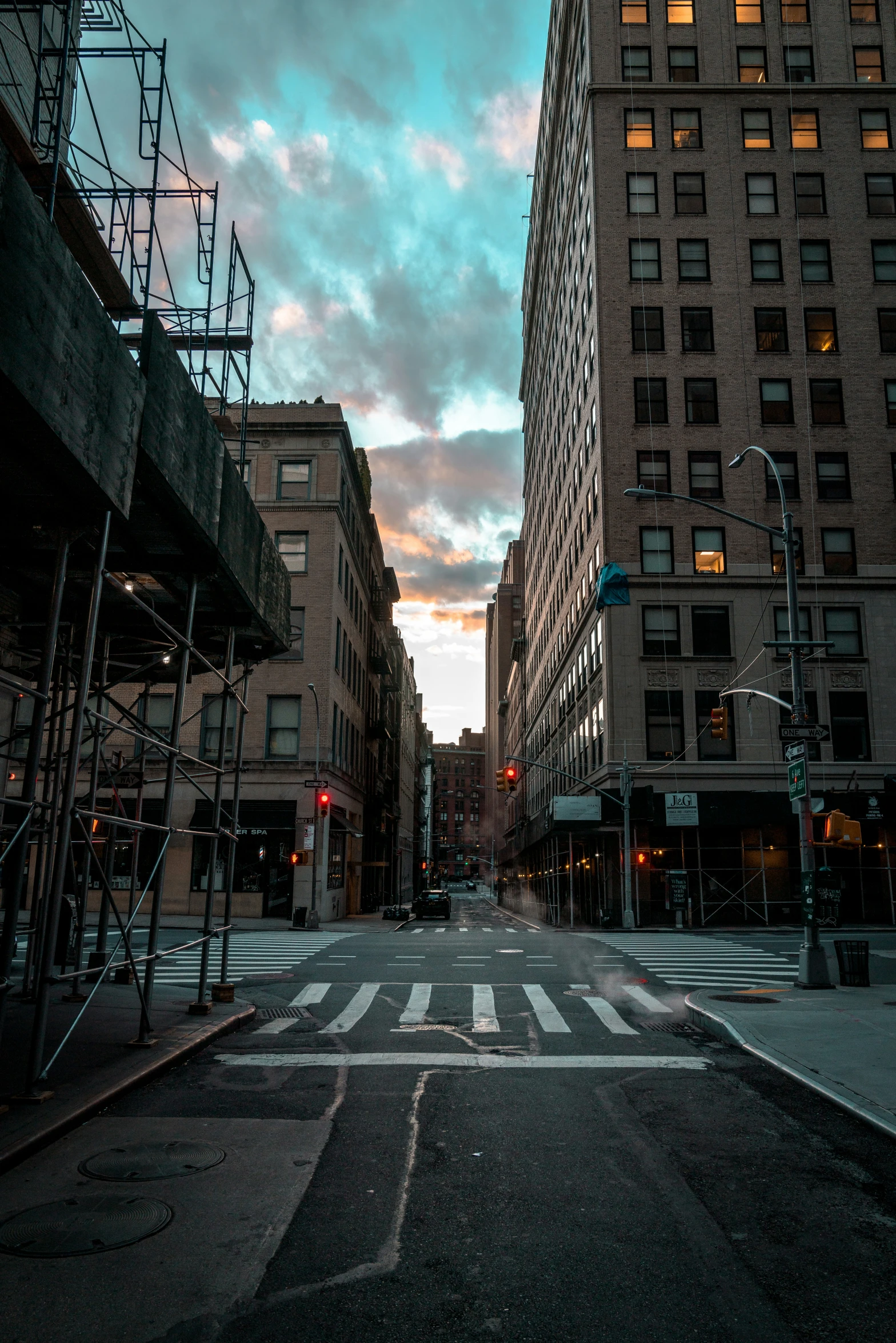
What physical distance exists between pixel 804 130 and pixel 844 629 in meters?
26.2

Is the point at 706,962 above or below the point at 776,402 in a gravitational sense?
below

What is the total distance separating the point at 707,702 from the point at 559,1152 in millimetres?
35326

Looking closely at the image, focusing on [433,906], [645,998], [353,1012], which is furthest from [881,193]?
[353,1012]

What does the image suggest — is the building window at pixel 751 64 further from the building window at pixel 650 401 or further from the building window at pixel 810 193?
the building window at pixel 650 401

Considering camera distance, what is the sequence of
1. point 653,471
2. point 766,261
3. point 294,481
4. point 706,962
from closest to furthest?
point 706,962 < point 653,471 < point 294,481 < point 766,261

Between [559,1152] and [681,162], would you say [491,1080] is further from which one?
[681,162]

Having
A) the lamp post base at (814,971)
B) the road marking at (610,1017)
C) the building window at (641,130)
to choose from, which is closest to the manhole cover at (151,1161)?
the road marking at (610,1017)

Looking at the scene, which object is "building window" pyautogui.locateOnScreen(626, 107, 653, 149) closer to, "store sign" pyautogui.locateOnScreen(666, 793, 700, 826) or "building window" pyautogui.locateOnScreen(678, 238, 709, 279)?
"building window" pyautogui.locateOnScreen(678, 238, 709, 279)

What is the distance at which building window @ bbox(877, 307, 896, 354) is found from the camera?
44.3m

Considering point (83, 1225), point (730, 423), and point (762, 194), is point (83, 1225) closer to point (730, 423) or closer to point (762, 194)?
point (730, 423)

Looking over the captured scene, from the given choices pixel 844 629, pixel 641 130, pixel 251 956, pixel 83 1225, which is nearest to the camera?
pixel 83 1225

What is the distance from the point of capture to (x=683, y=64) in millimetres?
48000

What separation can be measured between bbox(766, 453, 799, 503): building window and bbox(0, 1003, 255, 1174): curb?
1445 inches

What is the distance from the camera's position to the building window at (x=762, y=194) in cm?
4606
